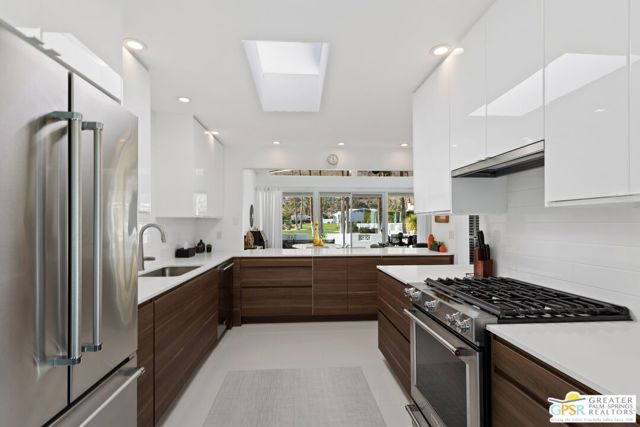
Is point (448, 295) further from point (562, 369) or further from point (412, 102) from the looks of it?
point (412, 102)

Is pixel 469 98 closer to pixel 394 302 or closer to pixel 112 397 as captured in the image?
pixel 394 302

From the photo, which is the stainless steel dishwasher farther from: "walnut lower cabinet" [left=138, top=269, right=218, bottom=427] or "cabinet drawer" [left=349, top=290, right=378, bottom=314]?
"cabinet drawer" [left=349, top=290, right=378, bottom=314]

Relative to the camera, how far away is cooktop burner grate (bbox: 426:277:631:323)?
4.20ft

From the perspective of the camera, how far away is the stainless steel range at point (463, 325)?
129 cm

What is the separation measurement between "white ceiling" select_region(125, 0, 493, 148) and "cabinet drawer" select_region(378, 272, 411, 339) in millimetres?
1567

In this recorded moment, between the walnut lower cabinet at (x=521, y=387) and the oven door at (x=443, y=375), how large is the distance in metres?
0.08

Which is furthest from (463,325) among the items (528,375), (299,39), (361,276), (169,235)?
(169,235)

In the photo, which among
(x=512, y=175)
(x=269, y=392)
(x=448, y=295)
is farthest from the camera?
(x=269, y=392)

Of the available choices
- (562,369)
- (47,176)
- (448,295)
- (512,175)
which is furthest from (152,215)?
→ (562,369)

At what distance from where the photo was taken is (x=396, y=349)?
2.45 m

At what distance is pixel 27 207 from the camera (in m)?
0.83

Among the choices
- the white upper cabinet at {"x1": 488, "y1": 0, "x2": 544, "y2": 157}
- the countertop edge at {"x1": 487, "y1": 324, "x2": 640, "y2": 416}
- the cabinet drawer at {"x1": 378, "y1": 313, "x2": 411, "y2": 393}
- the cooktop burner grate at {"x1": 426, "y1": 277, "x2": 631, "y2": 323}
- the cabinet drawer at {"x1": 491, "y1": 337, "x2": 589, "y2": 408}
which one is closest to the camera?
the countertop edge at {"x1": 487, "y1": 324, "x2": 640, "y2": 416}

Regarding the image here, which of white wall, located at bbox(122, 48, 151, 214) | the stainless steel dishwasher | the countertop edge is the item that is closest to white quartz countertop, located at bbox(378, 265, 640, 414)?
the countertop edge

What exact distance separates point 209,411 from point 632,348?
7.41ft
